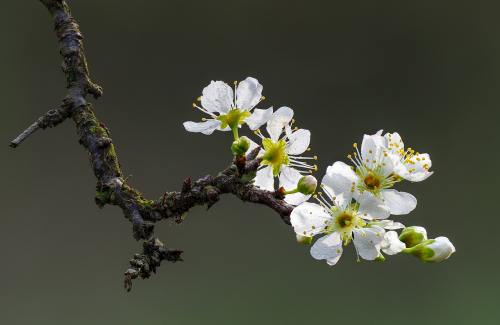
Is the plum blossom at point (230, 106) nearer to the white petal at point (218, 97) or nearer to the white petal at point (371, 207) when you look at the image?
the white petal at point (218, 97)

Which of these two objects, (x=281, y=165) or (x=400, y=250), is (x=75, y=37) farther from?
(x=400, y=250)

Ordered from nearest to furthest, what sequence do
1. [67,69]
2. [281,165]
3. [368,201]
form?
[368,201] → [281,165] → [67,69]

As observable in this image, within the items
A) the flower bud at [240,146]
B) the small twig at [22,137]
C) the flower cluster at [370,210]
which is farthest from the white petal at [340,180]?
the small twig at [22,137]

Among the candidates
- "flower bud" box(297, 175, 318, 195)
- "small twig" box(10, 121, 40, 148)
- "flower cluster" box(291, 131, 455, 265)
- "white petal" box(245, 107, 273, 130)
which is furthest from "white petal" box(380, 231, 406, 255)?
"small twig" box(10, 121, 40, 148)

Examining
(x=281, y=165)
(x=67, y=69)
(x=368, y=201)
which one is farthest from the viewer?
(x=67, y=69)

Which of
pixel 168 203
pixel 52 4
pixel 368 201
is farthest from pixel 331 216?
pixel 52 4

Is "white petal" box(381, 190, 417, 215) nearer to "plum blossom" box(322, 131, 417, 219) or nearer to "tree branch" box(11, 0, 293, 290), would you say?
"plum blossom" box(322, 131, 417, 219)

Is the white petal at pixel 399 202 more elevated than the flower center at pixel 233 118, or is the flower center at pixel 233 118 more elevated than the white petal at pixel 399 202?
the flower center at pixel 233 118
